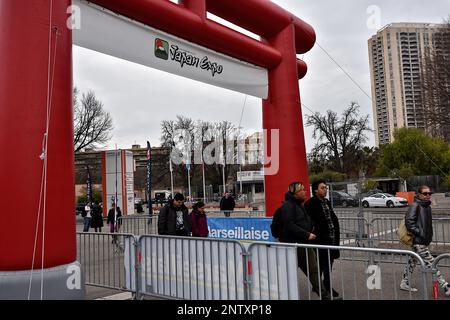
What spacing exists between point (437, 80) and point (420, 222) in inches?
603

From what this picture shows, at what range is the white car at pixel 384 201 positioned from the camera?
3041 centimetres

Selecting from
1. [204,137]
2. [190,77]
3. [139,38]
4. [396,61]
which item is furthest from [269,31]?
[204,137]

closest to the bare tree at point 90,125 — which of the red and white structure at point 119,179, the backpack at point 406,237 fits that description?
the red and white structure at point 119,179

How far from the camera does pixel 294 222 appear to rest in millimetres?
5531

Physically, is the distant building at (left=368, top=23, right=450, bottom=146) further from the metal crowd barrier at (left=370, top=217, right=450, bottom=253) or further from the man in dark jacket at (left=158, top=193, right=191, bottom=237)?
the man in dark jacket at (left=158, top=193, right=191, bottom=237)

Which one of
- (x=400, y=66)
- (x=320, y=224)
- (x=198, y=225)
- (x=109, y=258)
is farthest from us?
(x=400, y=66)

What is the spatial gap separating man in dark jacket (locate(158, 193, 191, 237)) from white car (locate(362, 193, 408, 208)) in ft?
86.9

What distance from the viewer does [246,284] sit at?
16.1 ft

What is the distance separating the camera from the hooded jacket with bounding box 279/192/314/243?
5465mm

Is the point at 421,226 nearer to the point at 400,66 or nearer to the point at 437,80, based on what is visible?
the point at 400,66

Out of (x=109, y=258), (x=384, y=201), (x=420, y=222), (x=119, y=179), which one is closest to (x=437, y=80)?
(x=384, y=201)

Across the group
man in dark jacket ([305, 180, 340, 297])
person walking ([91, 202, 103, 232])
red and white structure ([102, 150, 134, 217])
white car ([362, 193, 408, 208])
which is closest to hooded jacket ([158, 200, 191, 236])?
man in dark jacket ([305, 180, 340, 297])

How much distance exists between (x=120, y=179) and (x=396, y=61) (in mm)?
16302

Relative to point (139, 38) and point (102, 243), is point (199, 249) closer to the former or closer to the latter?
point (102, 243)
